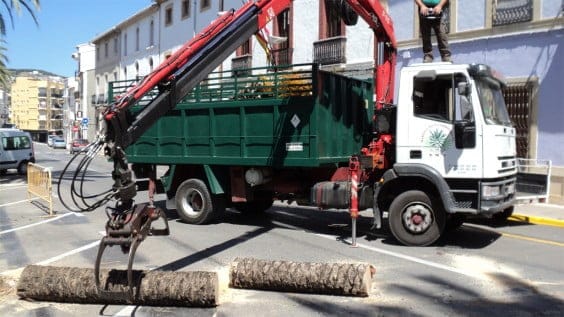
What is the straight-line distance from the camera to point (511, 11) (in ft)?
50.1

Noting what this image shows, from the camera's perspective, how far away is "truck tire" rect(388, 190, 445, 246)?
840cm

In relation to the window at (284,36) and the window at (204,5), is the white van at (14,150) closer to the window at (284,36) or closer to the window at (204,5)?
the window at (284,36)

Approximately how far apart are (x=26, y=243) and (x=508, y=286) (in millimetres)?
7614

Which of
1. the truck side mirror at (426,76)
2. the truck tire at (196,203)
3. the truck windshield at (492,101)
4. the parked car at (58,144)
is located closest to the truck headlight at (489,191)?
the truck windshield at (492,101)

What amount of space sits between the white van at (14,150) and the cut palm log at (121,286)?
21.2 m

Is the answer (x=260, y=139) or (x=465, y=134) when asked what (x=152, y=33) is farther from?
(x=465, y=134)

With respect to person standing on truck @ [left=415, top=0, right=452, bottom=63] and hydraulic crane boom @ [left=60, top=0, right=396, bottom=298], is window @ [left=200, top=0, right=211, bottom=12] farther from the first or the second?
hydraulic crane boom @ [left=60, top=0, right=396, bottom=298]

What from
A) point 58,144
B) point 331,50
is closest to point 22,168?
point 331,50

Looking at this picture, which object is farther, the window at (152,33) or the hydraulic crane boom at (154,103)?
the window at (152,33)

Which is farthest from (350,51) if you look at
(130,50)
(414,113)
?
(130,50)

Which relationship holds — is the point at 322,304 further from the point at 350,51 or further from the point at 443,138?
the point at 350,51

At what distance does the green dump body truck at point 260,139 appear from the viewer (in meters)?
9.44

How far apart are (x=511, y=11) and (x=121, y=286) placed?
44.1 ft

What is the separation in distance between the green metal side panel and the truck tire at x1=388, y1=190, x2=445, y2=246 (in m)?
1.56
